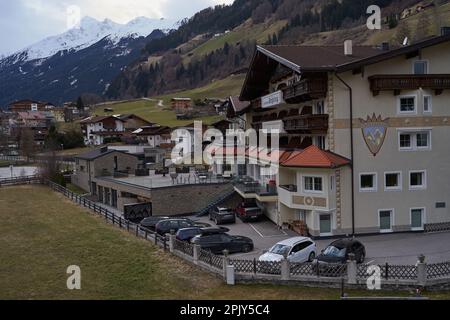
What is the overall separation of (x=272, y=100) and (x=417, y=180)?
1276 centimetres

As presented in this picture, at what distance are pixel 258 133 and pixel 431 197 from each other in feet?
60.9

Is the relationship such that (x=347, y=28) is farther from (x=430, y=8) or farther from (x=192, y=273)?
(x=192, y=273)

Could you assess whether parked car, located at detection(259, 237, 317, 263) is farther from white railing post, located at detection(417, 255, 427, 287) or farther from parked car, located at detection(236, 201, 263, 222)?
parked car, located at detection(236, 201, 263, 222)

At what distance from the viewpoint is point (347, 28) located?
582 feet

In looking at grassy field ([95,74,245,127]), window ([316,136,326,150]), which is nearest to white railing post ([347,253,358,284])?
window ([316,136,326,150])

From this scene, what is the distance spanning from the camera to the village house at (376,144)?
3162cm

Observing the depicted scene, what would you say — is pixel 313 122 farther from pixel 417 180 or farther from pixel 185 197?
pixel 185 197

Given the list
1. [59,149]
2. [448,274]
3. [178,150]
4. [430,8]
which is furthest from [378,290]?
[430,8]

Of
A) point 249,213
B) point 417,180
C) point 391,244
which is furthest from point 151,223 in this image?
point 417,180

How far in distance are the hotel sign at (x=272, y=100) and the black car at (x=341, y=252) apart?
15.2 m

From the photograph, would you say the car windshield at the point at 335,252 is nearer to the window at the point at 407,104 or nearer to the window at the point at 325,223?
the window at the point at 325,223

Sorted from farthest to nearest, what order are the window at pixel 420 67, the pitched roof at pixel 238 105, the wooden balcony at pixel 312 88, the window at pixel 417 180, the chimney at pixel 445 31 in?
the pitched roof at pixel 238 105 < the chimney at pixel 445 31 < the window at pixel 417 180 < the window at pixel 420 67 < the wooden balcony at pixel 312 88

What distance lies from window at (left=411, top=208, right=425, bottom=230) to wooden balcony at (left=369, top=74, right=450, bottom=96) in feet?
25.7

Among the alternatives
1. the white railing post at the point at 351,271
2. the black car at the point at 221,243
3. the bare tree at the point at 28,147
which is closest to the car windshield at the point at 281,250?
the black car at the point at 221,243
